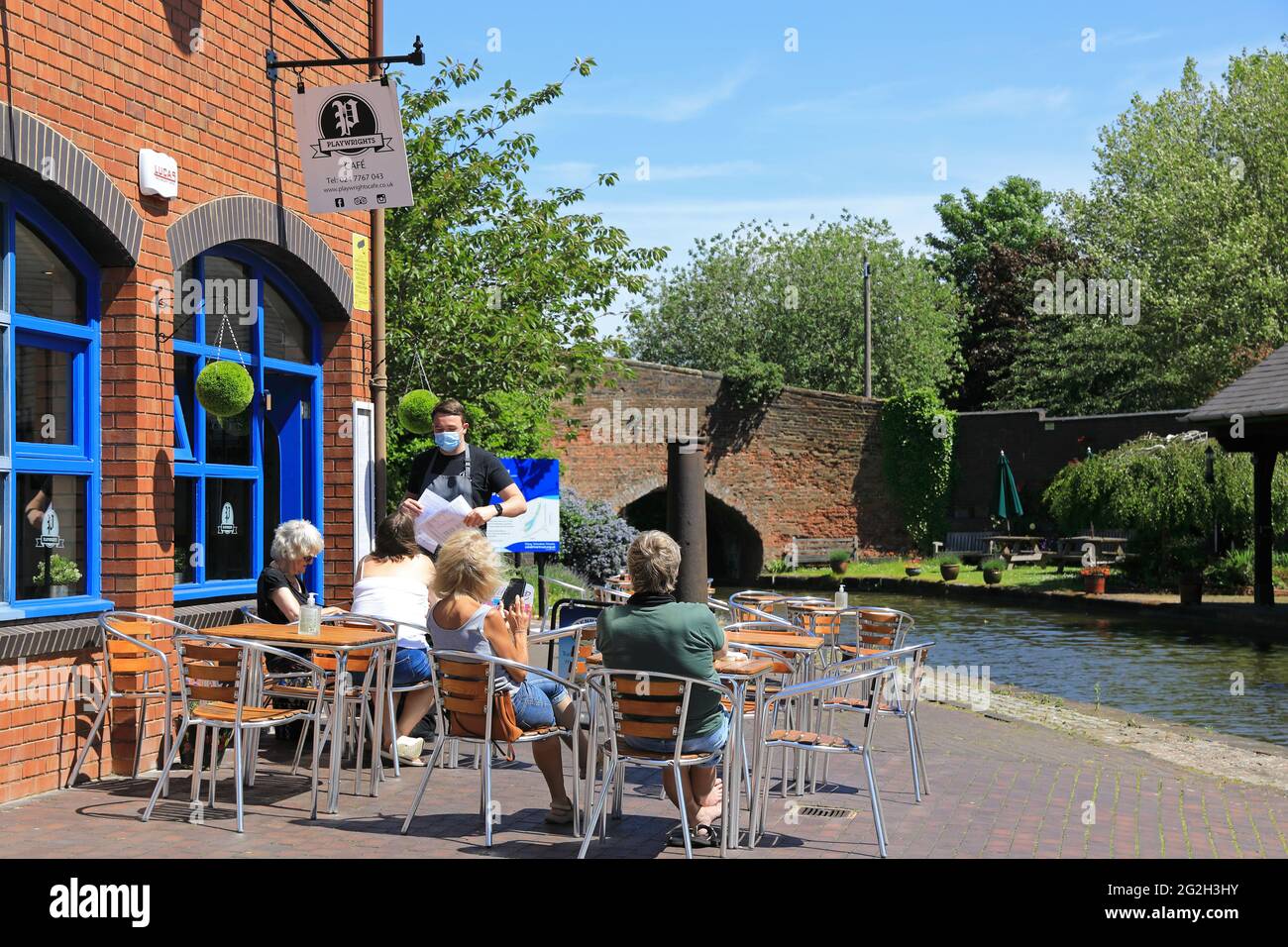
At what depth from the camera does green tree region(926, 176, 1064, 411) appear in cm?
4744

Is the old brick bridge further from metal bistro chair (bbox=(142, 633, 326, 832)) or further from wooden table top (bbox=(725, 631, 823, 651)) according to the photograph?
metal bistro chair (bbox=(142, 633, 326, 832))

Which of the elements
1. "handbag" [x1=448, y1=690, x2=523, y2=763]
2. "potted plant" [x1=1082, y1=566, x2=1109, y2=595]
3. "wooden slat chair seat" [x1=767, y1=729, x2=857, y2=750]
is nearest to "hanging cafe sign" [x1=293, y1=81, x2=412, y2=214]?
"handbag" [x1=448, y1=690, x2=523, y2=763]

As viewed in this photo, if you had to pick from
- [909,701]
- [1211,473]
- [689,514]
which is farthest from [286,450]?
[1211,473]

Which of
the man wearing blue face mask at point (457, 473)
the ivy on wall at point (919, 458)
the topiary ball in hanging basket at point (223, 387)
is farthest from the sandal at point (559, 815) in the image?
the ivy on wall at point (919, 458)

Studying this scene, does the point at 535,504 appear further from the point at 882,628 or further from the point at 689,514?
the point at 882,628

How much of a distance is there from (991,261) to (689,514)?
42450 millimetres

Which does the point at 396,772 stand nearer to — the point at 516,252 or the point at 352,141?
the point at 352,141

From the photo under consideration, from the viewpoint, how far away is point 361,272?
9539mm

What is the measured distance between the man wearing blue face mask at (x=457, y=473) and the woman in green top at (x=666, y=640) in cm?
220

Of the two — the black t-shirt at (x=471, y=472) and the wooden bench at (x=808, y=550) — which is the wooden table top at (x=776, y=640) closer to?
the black t-shirt at (x=471, y=472)

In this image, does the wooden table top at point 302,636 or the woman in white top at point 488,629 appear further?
the wooden table top at point 302,636

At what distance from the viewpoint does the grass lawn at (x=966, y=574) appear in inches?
1062

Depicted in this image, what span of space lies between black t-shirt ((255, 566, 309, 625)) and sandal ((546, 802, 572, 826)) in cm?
189

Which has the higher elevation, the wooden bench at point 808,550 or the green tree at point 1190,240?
the green tree at point 1190,240
